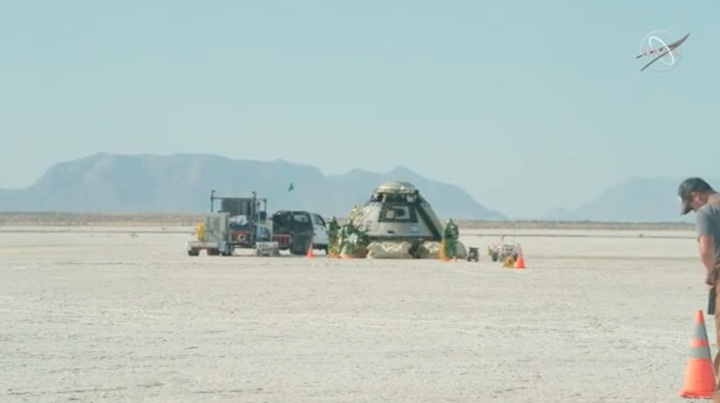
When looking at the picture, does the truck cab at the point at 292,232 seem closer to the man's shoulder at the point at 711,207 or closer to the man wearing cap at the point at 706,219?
the man wearing cap at the point at 706,219

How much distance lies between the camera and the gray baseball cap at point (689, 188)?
36.5ft

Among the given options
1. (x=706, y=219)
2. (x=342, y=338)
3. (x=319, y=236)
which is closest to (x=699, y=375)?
(x=706, y=219)

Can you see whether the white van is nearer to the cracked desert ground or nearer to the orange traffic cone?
the cracked desert ground

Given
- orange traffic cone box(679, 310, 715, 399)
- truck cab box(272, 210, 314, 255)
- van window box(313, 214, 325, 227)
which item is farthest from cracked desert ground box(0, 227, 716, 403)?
van window box(313, 214, 325, 227)

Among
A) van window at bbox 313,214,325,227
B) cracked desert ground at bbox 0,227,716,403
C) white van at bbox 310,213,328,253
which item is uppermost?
van window at bbox 313,214,325,227

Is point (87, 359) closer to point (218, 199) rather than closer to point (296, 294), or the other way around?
point (296, 294)

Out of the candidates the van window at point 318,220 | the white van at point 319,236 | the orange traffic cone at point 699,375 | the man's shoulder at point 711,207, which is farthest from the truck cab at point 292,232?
the man's shoulder at point 711,207

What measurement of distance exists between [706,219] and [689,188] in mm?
388

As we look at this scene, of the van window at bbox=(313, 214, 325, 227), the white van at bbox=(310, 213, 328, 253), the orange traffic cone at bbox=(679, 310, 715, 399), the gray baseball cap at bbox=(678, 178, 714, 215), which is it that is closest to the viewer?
the gray baseball cap at bbox=(678, 178, 714, 215)

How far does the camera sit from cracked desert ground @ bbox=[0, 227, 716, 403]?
1242 centimetres

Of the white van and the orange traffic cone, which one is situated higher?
the white van

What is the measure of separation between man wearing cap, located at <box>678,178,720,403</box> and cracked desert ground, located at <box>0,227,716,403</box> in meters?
1.57

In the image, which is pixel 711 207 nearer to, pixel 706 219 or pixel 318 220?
pixel 706 219

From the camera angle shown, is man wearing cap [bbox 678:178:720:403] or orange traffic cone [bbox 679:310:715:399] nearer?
man wearing cap [bbox 678:178:720:403]
